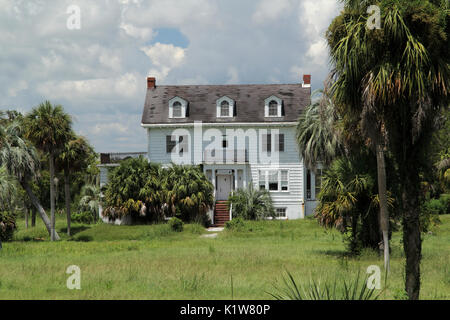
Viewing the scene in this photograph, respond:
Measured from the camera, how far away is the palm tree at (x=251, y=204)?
38.0 m

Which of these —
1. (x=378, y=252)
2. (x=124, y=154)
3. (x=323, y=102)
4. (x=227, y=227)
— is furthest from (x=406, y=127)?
(x=124, y=154)

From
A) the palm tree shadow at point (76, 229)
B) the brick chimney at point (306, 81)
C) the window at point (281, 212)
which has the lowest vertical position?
the palm tree shadow at point (76, 229)

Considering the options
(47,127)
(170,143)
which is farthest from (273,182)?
(47,127)

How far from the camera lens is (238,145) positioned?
41.3 m

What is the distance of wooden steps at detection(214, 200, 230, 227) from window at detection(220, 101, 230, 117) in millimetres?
6541

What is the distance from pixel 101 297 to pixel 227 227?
21.7 meters

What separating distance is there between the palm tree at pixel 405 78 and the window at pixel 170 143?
30.4 meters

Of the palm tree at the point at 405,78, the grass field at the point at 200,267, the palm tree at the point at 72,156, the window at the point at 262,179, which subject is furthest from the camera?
the window at the point at 262,179

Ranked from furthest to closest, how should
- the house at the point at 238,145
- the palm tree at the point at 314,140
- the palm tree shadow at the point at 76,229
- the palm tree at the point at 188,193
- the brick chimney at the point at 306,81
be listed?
1. the brick chimney at the point at 306,81
2. the house at the point at 238,145
3. the palm tree shadow at the point at 76,229
4. the palm tree at the point at 188,193
5. the palm tree at the point at 314,140

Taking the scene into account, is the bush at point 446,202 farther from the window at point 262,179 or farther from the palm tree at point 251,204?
the palm tree at point 251,204

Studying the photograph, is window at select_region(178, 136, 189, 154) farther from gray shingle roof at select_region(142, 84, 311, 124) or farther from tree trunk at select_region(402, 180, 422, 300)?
tree trunk at select_region(402, 180, 422, 300)

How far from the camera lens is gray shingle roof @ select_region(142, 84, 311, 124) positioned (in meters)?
41.2

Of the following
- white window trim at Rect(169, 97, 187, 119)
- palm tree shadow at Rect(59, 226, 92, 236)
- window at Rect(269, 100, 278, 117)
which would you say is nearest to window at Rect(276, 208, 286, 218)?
window at Rect(269, 100, 278, 117)

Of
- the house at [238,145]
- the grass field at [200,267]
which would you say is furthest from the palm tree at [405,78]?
the house at [238,145]
